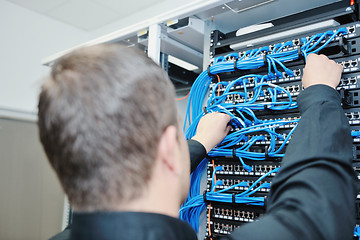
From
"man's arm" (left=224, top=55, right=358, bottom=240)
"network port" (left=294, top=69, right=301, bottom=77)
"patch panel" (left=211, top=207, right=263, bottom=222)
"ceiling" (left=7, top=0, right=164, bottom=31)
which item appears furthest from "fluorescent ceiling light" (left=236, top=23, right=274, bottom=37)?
"ceiling" (left=7, top=0, right=164, bottom=31)

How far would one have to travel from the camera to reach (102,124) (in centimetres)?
47

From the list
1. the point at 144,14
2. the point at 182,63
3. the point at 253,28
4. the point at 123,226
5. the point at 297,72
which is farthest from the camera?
the point at 144,14

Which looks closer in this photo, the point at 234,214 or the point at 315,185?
the point at 315,185

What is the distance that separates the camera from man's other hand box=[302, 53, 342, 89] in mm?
792

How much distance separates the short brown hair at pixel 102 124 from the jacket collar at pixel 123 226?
23 mm

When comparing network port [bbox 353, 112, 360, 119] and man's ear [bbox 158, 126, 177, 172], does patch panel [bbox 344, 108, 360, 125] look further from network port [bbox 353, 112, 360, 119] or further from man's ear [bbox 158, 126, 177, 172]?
man's ear [bbox 158, 126, 177, 172]

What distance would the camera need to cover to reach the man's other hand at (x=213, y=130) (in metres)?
1.03

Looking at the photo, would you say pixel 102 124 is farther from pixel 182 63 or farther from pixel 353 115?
pixel 182 63

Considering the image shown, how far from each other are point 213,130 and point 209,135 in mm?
21

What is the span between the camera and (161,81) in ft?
1.72

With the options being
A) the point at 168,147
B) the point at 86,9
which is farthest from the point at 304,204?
the point at 86,9

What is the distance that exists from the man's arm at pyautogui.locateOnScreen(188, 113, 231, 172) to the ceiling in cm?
255

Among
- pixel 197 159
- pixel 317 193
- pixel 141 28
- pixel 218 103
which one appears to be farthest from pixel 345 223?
pixel 141 28

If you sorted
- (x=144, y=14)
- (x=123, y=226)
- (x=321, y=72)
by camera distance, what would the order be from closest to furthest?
(x=123, y=226) → (x=321, y=72) → (x=144, y=14)
